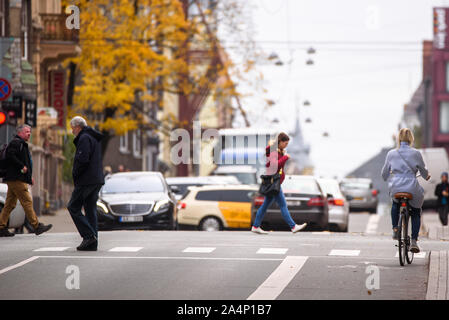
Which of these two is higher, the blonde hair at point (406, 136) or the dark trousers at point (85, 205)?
the blonde hair at point (406, 136)

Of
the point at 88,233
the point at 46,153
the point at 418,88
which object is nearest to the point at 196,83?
the point at 46,153

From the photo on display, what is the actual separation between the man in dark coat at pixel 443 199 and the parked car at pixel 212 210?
7.43 meters

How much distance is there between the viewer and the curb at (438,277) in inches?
410

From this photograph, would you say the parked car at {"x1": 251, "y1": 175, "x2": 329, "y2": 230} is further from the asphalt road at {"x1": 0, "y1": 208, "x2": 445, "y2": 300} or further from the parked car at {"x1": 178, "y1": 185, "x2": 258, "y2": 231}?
the asphalt road at {"x1": 0, "y1": 208, "x2": 445, "y2": 300}

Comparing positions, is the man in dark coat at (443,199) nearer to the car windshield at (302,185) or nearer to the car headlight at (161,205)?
the car windshield at (302,185)

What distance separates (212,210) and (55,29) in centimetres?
1337

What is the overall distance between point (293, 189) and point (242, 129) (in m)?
23.8

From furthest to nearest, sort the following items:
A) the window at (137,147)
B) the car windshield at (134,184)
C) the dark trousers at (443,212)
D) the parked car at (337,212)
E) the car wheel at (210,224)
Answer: the window at (137,147) < the dark trousers at (443,212) < the car wheel at (210,224) < the parked car at (337,212) < the car windshield at (134,184)

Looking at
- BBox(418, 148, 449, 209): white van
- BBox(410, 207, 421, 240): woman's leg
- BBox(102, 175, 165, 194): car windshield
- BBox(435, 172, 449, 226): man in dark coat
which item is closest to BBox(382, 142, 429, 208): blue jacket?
BBox(410, 207, 421, 240): woman's leg

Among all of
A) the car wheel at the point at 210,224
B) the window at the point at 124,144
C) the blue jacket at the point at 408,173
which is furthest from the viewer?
the window at the point at 124,144

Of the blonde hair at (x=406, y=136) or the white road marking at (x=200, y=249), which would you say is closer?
the blonde hair at (x=406, y=136)

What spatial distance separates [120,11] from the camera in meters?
39.4

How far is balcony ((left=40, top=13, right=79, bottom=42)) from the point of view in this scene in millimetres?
38062

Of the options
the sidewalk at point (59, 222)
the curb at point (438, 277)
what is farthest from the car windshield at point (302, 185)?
the curb at point (438, 277)
